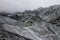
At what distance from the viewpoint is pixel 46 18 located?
18141 mm

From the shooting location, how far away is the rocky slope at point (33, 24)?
15008mm

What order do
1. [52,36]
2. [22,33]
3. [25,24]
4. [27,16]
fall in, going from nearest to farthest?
[22,33] → [52,36] → [25,24] → [27,16]

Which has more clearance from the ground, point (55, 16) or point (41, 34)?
point (55, 16)

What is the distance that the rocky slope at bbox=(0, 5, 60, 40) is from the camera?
1501 centimetres

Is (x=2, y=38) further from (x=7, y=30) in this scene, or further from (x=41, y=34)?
(x=41, y=34)

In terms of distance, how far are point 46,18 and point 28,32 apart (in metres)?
3.51

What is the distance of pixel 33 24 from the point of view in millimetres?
17234

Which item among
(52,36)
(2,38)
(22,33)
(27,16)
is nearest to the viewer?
(2,38)

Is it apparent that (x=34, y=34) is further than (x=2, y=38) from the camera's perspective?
Yes

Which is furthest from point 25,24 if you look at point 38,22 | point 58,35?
point 58,35

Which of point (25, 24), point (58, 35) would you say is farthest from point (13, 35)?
point (58, 35)

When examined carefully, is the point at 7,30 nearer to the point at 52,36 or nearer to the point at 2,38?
the point at 2,38

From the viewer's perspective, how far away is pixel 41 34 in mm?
16312

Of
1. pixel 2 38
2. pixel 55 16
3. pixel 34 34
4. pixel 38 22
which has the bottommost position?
pixel 2 38
